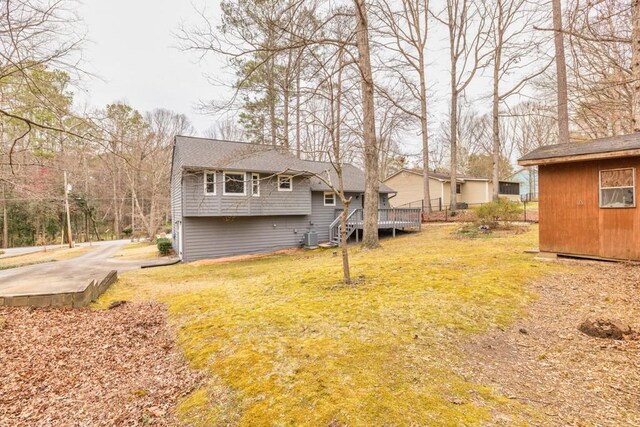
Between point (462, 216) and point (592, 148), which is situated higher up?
point (592, 148)

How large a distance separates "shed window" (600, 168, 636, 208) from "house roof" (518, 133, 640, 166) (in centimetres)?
51

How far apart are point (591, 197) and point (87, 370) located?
32.3ft

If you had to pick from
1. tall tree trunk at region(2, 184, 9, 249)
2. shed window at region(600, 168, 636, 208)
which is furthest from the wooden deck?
tall tree trunk at region(2, 184, 9, 249)

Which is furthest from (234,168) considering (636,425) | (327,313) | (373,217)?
(636,425)

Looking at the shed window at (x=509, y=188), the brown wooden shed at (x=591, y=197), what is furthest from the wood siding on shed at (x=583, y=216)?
the shed window at (x=509, y=188)

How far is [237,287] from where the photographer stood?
7078 millimetres

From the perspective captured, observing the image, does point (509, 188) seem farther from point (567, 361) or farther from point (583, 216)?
point (567, 361)

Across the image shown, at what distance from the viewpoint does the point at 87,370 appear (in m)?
3.53

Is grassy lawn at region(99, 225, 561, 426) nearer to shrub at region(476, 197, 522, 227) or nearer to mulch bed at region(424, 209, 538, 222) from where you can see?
shrub at region(476, 197, 522, 227)

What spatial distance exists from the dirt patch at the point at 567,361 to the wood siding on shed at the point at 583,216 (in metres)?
2.07

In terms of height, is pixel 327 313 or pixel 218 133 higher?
pixel 218 133

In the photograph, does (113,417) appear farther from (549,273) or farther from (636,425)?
(549,273)

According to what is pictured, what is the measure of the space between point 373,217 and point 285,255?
5447mm

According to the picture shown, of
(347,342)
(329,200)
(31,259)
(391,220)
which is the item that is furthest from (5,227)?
(347,342)
